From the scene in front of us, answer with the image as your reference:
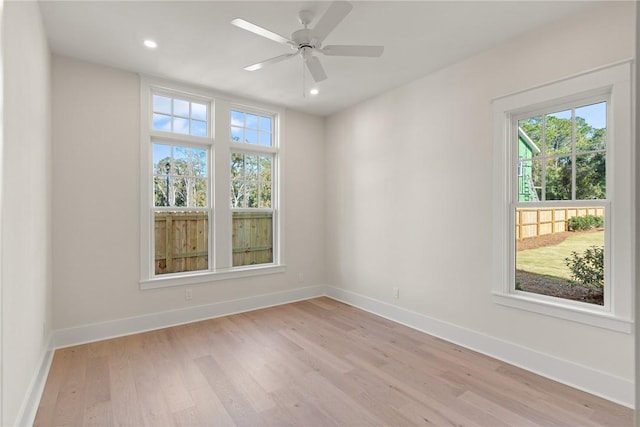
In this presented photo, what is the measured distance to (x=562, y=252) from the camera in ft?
8.61

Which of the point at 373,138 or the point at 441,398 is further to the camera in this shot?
the point at 373,138

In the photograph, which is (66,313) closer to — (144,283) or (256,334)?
(144,283)

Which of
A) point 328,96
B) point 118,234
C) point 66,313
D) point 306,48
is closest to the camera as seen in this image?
point 306,48

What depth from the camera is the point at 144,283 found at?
352cm

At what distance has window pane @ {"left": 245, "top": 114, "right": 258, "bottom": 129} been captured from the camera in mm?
4406

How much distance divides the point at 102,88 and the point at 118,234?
156 cm

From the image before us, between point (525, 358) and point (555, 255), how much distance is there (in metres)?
0.92

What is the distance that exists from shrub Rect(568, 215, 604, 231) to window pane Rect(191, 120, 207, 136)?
4006 mm

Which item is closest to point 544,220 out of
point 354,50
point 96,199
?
point 354,50

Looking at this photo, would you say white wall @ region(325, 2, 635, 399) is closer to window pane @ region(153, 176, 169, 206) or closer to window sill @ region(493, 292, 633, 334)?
window sill @ region(493, 292, 633, 334)

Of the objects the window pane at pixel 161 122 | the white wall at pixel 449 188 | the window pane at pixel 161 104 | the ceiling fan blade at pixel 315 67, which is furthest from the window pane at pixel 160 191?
the white wall at pixel 449 188

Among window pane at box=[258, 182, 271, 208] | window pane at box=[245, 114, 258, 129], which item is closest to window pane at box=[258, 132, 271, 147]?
window pane at box=[245, 114, 258, 129]

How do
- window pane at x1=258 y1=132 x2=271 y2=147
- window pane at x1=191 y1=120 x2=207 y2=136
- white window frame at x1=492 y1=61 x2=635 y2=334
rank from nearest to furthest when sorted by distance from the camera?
white window frame at x1=492 y1=61 x2=635 y2=334, window pane at x1=191 y1=120 x2=207 y2=136, window pane at x1=258 y1=132 x2=271 y2=147

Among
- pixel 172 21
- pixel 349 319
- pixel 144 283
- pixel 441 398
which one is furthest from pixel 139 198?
pixel 441 398
